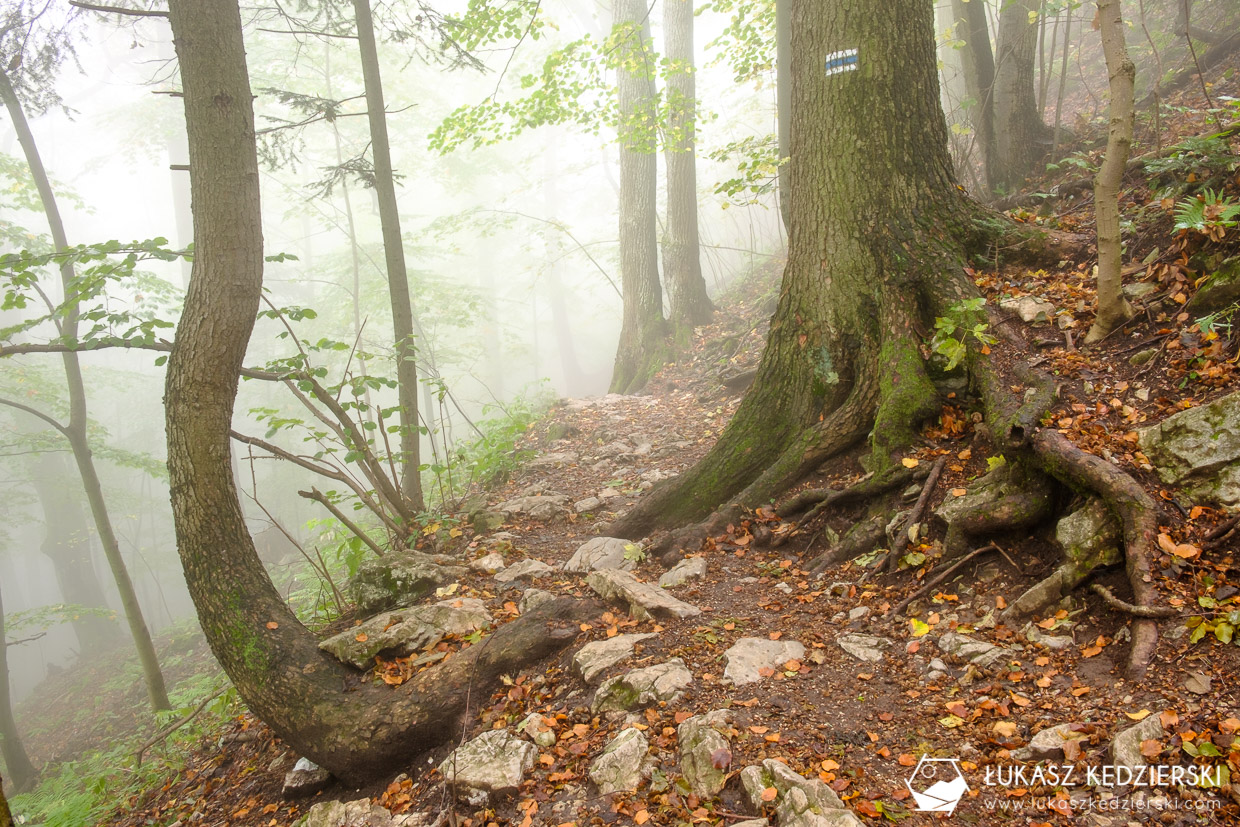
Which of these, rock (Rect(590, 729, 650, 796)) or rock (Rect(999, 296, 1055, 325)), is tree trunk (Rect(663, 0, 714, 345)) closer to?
rock (Rect(999, 296, 1055, 325))

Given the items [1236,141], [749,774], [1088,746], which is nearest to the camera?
[1088,746]

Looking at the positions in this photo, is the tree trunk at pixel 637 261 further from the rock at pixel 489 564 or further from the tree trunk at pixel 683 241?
the rock at pixel 489 564

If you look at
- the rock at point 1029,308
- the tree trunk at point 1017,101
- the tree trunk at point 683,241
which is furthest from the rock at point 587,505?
the tree trunk at point 1017,101

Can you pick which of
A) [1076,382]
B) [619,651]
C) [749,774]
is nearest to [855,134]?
[1076,382]

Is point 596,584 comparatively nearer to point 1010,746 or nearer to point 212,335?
point 1010,746

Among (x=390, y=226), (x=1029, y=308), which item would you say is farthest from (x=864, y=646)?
(x=390, y=226)

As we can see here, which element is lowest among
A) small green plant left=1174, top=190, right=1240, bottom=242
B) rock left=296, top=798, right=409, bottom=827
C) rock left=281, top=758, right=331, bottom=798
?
rock left=281, top=758, right=331, bottom=798

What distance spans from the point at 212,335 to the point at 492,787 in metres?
2.94

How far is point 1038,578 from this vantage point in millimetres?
2975

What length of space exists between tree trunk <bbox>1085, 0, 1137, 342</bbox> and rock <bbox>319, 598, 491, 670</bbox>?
13.9 ft

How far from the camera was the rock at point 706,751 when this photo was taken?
2.38m

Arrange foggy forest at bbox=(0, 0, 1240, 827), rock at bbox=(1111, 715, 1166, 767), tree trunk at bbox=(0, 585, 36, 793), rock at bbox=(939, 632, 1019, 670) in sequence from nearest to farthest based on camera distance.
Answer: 1. rock at bbox=(1111, 715, 1166, 767)
2. foggy forest at bbox=(0, 0, 1240, 827)
3. rock at bbox=(939, 632, 1019, 670)
4. tree trunk at bbox=(0, 585, 36, 793)

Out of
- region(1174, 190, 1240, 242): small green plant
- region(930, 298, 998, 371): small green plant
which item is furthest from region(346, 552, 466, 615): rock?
region(1174, 190, 1240, 242): small green plant

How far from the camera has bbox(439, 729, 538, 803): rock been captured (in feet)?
9.05
